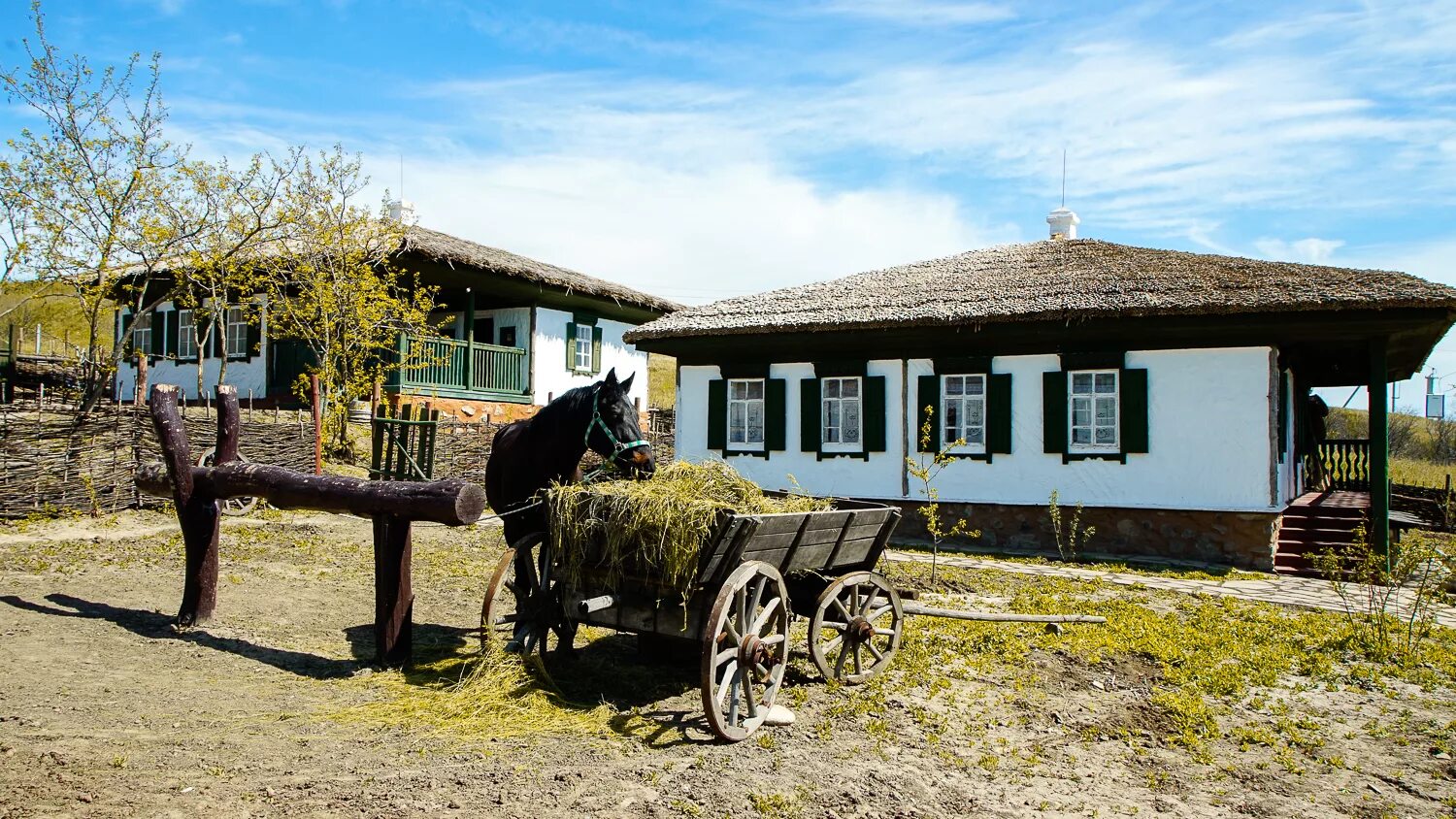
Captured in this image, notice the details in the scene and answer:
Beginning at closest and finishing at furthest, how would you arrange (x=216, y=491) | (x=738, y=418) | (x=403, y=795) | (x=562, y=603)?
(x=403, y=795) → (x=562, y=603) → (x=216, y=491) → (x=738, y=418)

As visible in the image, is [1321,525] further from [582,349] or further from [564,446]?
[582,349]

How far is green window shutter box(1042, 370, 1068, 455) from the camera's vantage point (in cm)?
1315

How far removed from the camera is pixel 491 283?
20594 mm

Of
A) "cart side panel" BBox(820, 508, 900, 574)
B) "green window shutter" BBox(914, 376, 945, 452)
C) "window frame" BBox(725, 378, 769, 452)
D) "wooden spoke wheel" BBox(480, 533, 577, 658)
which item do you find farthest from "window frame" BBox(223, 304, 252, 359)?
"cart side panel" BBox(820, 508, 900, 574)

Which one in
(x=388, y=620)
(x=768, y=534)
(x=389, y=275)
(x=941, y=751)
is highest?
→ (x=389, y=275)

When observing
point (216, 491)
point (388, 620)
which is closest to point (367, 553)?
point (216, 491)

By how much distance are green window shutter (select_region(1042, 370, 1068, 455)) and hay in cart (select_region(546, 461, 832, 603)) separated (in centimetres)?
893

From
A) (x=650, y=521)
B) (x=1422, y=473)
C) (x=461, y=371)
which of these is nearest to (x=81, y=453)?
(x=461, y=371)

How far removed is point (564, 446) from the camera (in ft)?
19.4

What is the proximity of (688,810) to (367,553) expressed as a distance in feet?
24.9

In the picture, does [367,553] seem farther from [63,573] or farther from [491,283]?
[491,283]

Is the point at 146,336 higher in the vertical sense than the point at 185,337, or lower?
higher

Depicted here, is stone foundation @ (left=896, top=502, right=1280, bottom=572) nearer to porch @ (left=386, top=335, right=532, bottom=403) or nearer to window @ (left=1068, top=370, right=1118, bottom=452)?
window @ (left=1068, top=370, right=1118, bottom=452)

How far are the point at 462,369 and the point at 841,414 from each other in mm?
9268
